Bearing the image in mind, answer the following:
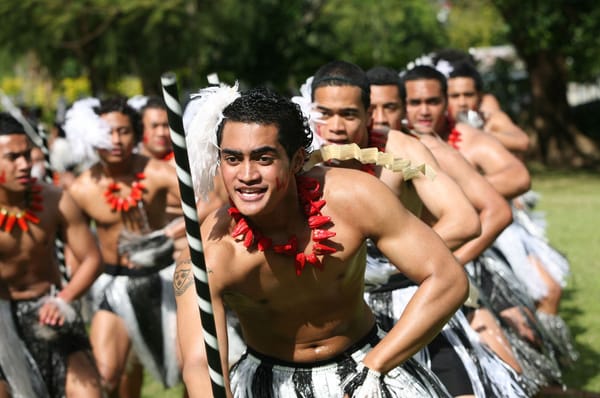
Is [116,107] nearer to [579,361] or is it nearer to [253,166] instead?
[579,361]

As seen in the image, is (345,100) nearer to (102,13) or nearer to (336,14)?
(102,13)

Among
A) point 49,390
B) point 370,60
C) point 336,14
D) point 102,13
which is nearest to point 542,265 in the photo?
point 49,390

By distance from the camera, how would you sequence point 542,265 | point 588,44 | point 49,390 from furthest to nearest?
point 588,44, point 542,265, point 49,390

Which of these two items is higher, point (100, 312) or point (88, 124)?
point (88, 124)

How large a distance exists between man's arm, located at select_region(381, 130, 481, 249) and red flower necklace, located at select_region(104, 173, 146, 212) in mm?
2595

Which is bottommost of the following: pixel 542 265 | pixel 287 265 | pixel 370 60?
pixel 370 60

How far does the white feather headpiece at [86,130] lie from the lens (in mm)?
7161

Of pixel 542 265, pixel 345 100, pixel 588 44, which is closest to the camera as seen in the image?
pixel 345 100

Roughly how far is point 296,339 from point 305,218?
46 centimetres

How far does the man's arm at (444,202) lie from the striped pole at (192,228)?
1.88 meters

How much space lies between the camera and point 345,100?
4.97 m

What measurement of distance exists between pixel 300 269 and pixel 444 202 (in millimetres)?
1494

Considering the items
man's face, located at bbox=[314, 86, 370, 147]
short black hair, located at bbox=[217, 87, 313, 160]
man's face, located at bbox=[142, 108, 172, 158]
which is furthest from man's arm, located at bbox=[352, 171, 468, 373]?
man's face, located at bbox=[142, 108, 172, 158]

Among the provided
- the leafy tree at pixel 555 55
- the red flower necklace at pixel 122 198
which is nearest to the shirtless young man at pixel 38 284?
the red flower necklace at pixel 122 198
